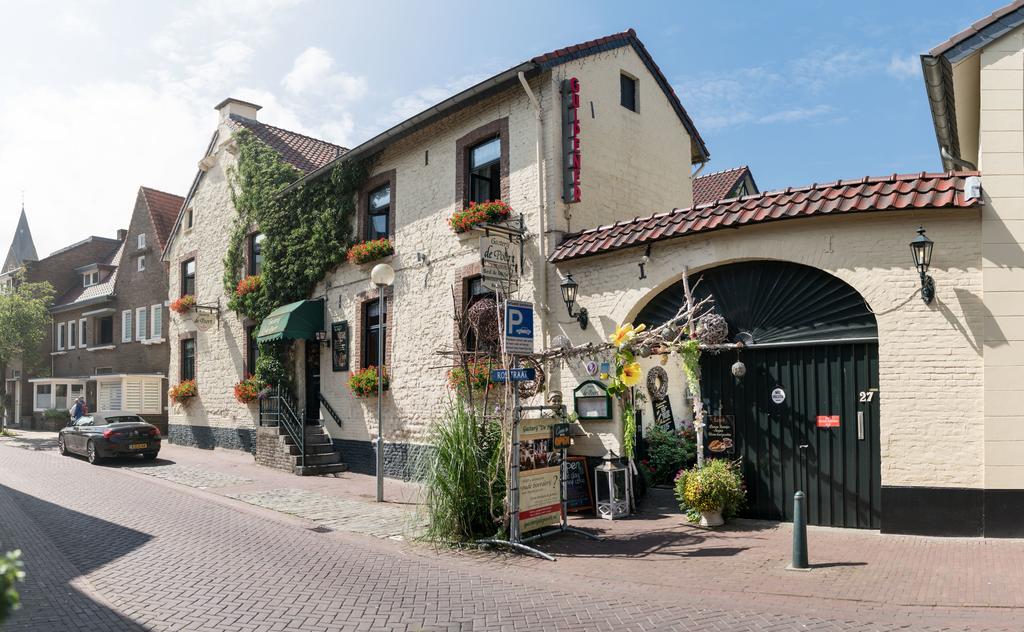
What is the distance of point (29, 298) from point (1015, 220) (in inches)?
1309

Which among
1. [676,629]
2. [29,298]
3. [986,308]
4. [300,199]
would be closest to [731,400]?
[986,308]

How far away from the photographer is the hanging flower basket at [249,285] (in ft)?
64.6

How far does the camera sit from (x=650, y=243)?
1116cm

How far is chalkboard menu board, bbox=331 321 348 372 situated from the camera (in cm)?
1706

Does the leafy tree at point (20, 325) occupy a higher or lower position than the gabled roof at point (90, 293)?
lower

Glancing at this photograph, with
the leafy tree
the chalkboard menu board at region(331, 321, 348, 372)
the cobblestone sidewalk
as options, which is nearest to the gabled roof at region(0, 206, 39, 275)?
the leafy tree

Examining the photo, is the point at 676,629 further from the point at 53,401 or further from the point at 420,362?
the point at 53,401

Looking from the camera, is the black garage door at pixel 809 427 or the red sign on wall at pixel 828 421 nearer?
the black garage door at pixel 809 427

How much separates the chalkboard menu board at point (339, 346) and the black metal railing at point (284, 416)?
1432 millimetres

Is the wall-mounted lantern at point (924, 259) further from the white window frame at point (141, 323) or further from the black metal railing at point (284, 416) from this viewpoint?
the white window frame at point (141, 323)

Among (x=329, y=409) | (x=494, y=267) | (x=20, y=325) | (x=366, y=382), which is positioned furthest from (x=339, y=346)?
(x=20, y=325)

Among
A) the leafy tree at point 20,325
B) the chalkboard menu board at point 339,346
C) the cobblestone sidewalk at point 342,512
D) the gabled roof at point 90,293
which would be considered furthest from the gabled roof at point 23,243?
A: the cobblestone sidewalk at point 342,512

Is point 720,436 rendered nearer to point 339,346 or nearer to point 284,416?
point 339,346

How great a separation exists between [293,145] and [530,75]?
436 inches
